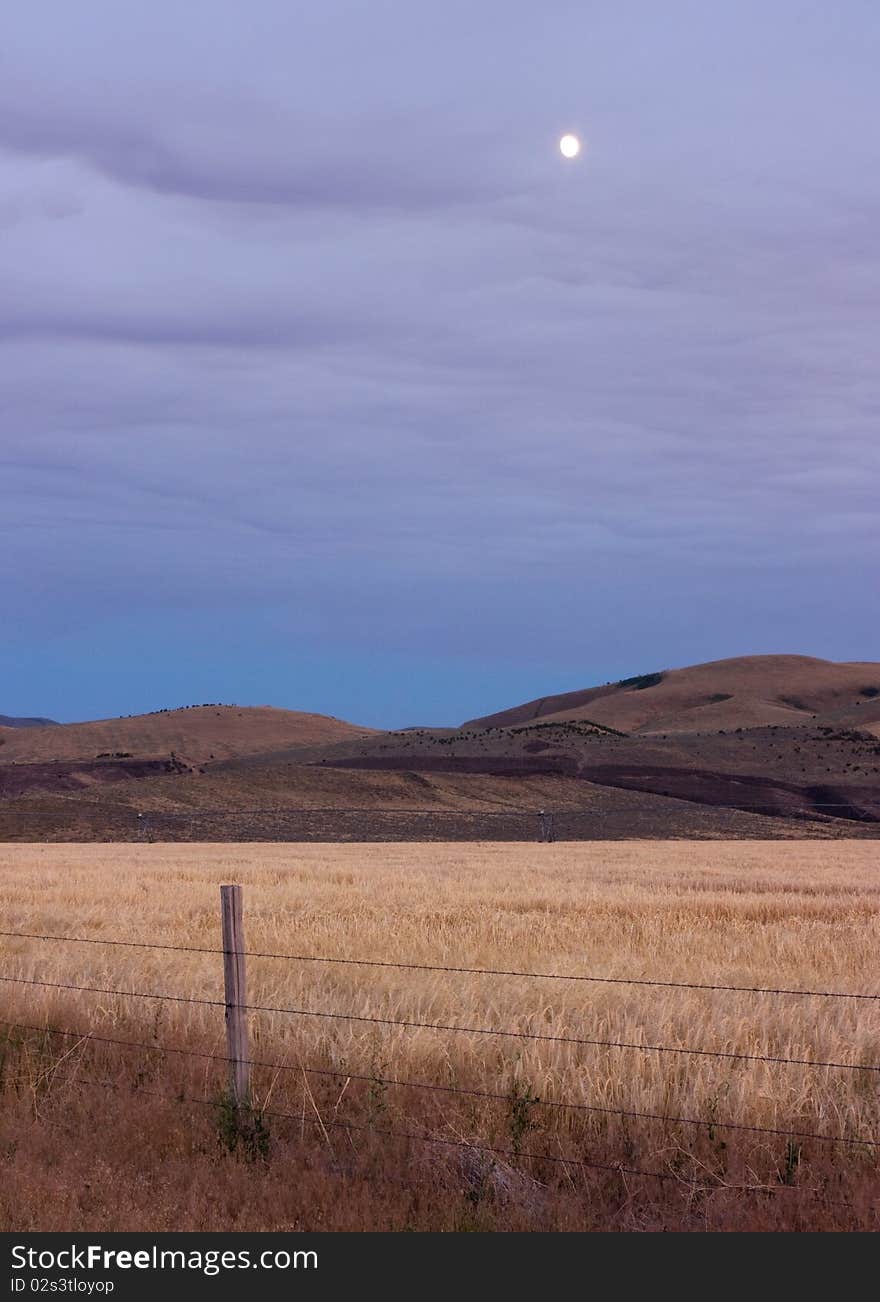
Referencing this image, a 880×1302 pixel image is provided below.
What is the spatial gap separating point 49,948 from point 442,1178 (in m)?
8.80

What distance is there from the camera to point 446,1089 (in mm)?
8109

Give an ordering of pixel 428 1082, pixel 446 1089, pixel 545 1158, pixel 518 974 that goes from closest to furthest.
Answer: pixel 545 1158 → pixel 446 1089 → pixel 428 1082 → pixel 518 974

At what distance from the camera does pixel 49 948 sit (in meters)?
14.7

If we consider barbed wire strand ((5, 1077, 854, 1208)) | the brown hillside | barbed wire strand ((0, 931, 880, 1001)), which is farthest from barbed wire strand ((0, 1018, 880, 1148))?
the brown hillside

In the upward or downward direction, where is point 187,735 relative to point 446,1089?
upward

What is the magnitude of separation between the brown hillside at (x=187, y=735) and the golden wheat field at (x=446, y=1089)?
121 metres

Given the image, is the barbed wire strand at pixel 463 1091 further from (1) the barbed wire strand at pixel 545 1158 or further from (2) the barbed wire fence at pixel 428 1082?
(1) the barbed wire strand at pixel 545 1158

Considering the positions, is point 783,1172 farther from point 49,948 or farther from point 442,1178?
point 49,948

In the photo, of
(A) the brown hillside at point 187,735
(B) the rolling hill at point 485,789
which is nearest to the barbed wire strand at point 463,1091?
(B) the rolling hill at point 485,789

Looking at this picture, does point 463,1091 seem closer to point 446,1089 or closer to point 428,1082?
point 446,1089

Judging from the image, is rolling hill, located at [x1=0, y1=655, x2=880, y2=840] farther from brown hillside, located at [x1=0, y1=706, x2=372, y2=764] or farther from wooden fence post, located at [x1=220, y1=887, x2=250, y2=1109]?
wooden fence post, located at [x1=220, y1=887, x2=250, y2=1109]

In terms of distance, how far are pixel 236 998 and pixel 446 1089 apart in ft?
5.00

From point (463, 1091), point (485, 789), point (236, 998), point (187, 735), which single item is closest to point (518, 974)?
point (463, 1091)

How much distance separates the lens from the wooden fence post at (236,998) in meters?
8.20
